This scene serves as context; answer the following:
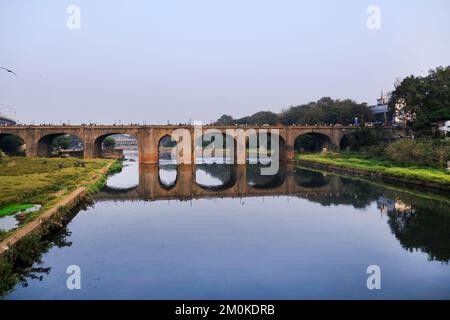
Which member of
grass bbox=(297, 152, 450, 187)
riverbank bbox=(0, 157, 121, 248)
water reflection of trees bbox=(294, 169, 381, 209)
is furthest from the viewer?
grass bbox=(297, 152, 450, 187)

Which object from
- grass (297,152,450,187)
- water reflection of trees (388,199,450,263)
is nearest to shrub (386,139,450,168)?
grass (297,152,450,187)

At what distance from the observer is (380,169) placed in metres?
37.8

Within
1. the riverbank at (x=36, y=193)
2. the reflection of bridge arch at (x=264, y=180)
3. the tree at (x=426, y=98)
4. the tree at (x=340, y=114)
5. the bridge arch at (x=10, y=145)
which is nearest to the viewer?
the riverbank at (x=36, y=193)

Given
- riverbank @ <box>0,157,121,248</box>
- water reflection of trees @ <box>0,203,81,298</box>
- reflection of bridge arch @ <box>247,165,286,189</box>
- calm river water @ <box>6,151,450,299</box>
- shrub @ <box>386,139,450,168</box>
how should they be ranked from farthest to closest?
shrub @ <box>386,139,450,168</box>
reflection of bridge arch @ <box>247,165,286,189</box>
riverbank @ <box>0,157,121,248</box>
calm river water @ <box>6,151,450,299</box>
water reflection of trees @ <box>0,203,81,298</box>

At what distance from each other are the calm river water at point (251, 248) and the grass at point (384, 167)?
3.53 meters

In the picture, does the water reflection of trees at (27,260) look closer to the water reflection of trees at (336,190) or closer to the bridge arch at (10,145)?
the water reflection of trees at (336,190)

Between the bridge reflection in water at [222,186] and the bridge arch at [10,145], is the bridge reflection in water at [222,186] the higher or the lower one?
the lower one

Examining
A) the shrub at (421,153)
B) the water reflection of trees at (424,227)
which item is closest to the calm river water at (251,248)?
the water reflection of trees at (424,227)

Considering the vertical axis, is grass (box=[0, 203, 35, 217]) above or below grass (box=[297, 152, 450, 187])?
below

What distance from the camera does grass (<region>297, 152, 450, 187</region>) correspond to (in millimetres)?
29703

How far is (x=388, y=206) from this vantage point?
78.0ft

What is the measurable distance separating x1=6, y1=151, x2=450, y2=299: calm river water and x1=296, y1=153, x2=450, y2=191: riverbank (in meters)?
3.14

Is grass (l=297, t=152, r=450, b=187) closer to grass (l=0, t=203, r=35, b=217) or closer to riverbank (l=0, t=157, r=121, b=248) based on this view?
riverbank (l=0, t=157, r=121, b=248)

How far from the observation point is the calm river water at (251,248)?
11.0 m
